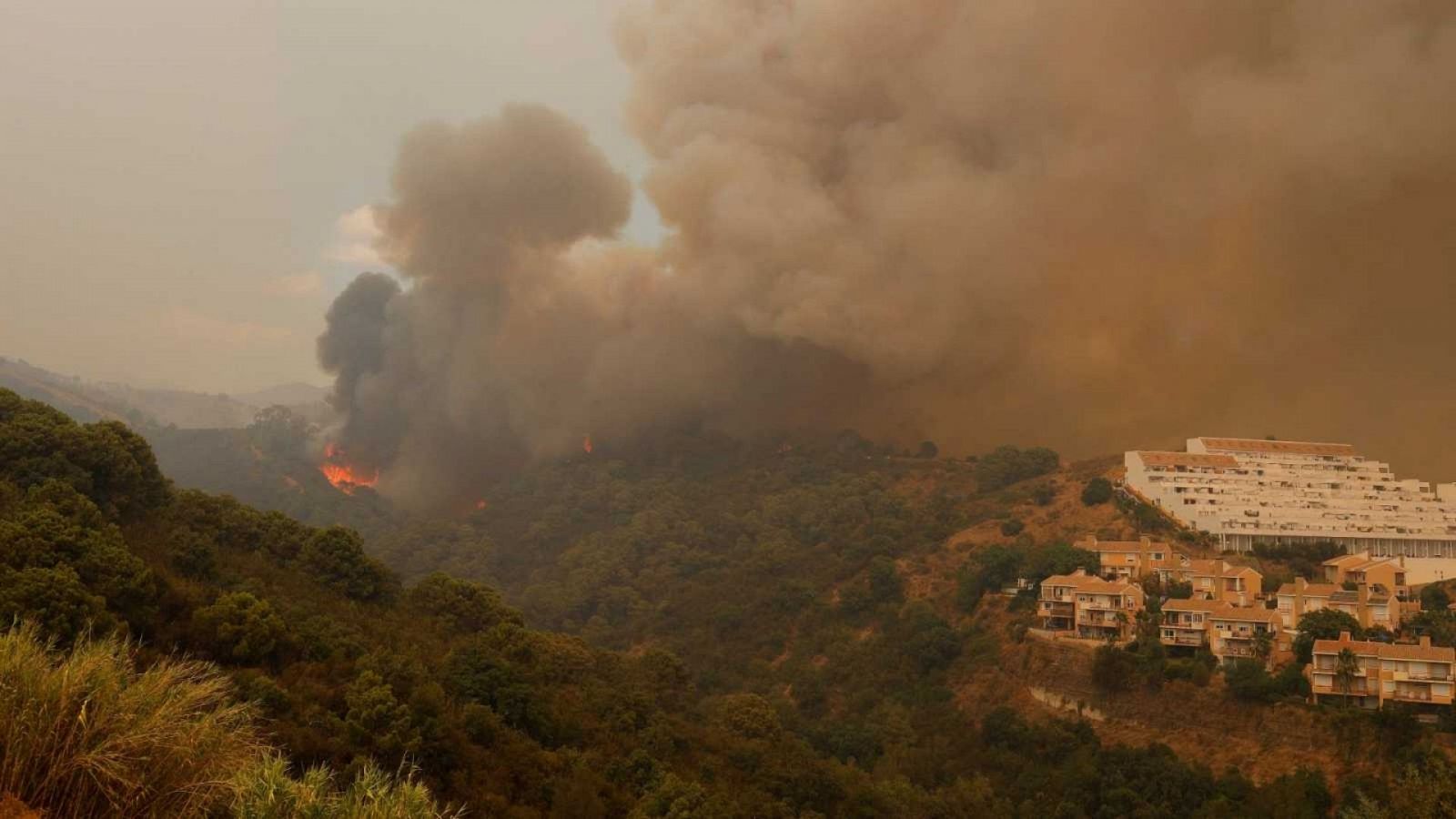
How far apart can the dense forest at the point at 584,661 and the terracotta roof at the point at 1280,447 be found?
8670mm

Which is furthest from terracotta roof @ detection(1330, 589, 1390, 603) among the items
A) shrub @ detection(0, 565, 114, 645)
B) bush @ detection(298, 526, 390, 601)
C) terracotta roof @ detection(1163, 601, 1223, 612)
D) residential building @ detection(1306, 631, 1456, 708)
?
shrub @ detection(0, 565, 114, 645)

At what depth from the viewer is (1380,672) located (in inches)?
1049

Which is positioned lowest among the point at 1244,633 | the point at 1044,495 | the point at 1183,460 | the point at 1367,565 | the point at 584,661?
the point at 584,661

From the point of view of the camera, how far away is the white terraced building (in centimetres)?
4050

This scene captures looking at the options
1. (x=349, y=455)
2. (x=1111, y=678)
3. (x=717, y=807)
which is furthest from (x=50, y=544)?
(x=349, y=455)

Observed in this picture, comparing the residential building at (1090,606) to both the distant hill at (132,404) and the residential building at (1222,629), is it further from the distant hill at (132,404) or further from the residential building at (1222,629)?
the distant hill at (132,404)

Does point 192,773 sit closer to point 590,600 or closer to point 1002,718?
point 1002,718

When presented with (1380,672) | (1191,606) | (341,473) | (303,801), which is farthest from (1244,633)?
(341,473)

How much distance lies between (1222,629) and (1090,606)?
14.8ft

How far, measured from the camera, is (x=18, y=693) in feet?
19.8

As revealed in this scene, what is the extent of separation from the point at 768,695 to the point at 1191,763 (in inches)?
668

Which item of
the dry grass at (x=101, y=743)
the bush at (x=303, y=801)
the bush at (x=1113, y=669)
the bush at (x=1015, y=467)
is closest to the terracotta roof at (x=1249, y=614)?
the bush at (x=1113, y=669)

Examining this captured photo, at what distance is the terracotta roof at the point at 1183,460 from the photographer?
46.3m

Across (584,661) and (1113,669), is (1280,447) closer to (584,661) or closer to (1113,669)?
(1113,669)
